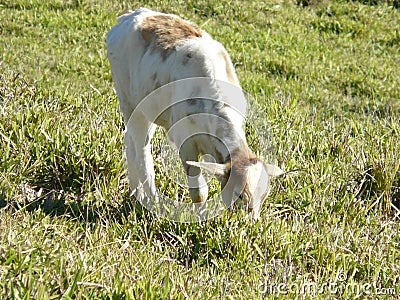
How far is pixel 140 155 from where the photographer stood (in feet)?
20.7

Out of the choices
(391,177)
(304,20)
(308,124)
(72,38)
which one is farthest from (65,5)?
(391,177)

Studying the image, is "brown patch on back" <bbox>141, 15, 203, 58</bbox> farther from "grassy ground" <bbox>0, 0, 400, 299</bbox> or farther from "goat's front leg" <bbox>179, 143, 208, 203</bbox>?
"grassy ground" <bbox>0, 0, 400, 299</bbox>

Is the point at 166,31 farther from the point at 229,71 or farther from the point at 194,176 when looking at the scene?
the point at 194,176

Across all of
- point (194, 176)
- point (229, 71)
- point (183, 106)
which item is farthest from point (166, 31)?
point (194, 176)

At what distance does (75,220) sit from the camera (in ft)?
18.4

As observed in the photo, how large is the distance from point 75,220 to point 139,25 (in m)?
1.80

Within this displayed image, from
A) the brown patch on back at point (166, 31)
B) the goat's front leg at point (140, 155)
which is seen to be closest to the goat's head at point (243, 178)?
the goat's front leg at point (140, 155)

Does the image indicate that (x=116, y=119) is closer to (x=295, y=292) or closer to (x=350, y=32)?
(x=295, y=292)

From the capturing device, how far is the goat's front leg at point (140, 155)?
6188 mm

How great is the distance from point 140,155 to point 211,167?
155 centimetres

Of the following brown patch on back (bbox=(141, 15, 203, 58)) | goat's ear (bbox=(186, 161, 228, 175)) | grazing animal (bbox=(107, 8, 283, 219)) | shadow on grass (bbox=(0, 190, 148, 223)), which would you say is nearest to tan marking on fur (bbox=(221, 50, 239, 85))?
grazing animal (bbox=(107, 8, 283, 219))

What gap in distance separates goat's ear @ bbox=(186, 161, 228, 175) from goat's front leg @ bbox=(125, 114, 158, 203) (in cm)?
121

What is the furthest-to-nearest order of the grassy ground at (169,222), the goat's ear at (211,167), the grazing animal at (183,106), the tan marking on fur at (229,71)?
the tan marking on fur at (229,71)
the grazing animal at (183,106)
the goat's ear at (211,167)
the grassy ground at (169,222)

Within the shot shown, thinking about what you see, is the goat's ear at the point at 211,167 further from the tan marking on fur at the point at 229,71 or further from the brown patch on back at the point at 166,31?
the brown patch on back at the point at 166,31
